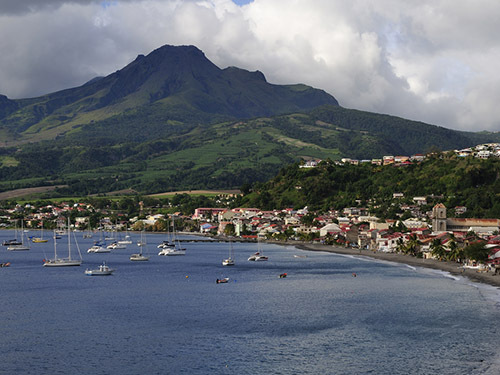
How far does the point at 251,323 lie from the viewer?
65.4m

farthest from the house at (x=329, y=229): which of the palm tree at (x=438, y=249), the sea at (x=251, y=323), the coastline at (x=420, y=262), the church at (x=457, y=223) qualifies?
the sea at (x=251, y=323)

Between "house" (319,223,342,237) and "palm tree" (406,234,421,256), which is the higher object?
"house" (319,223,342,237)

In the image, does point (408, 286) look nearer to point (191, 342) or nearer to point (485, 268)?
point (485, 268)

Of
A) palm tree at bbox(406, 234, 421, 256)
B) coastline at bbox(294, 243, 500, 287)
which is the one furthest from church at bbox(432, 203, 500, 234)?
coastline at bbox(294, 243, 500, 287)

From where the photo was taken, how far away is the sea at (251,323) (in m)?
50.5

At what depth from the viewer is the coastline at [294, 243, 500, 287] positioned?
91.0 metres

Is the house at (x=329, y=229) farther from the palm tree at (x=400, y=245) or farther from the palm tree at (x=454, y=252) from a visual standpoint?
the palm tree at (x=454, y=252)

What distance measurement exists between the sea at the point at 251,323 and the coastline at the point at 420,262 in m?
2.92

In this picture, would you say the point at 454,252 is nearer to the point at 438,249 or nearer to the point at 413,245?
the point at 438,249

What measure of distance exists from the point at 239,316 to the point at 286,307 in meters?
7.40

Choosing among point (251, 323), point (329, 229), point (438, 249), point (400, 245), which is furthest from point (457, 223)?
point (251, 323)

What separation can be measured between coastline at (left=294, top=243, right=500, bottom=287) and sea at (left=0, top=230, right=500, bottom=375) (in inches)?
115

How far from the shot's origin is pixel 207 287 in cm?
9338

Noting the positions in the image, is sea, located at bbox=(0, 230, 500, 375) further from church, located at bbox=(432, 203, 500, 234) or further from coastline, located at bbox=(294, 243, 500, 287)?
church, located at bbox=(432, 203, 500, 234)
